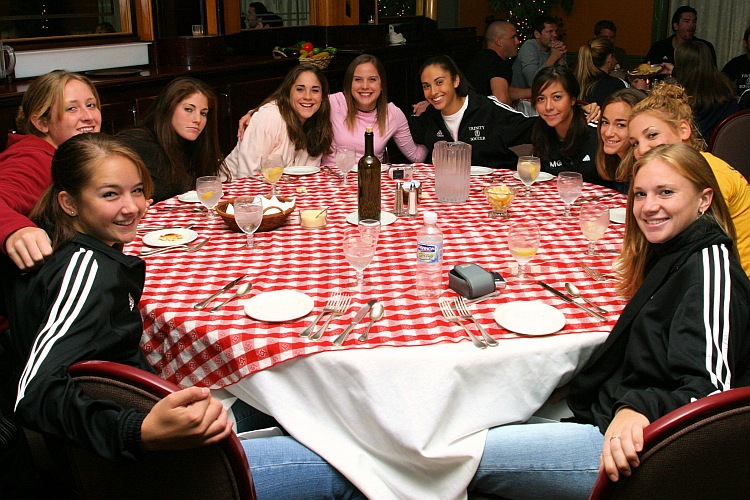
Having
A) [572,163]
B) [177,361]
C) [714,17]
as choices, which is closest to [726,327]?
[177,361]

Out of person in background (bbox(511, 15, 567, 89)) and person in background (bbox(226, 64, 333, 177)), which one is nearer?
person in background (bbox(226, 64, 333, 177))

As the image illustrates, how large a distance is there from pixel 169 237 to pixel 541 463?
1.31 meters

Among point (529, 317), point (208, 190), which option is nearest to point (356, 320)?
point (529, 317)

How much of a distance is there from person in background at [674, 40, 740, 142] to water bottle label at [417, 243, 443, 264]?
3.74 m

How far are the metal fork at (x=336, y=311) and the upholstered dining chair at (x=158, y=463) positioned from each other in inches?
15.1

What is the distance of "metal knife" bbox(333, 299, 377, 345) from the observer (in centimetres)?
149

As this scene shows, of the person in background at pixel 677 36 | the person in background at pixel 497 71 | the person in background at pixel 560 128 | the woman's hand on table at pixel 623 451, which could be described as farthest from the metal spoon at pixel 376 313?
the person in background at pixel 677 36

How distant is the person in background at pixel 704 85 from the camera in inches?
187

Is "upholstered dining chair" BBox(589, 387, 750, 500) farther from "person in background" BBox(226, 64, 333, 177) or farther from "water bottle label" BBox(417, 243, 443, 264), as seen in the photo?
"person in background" BBox(226, 64, 333, 177)

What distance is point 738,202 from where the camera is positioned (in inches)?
76.4

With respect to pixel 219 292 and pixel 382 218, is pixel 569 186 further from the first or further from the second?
pixel 219 292

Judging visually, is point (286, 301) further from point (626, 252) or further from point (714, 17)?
point (714, 17)

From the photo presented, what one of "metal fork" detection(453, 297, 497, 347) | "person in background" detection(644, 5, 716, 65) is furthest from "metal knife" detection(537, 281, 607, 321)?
"person in background" detection(644, 5, 716, 65)

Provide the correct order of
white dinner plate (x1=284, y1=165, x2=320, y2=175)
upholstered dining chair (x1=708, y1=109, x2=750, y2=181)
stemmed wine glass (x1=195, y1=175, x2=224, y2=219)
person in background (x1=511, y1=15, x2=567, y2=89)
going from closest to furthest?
stemmed wine glass (x1=195, y1=175, x2=224, y2=219), white dinner plate (x1=284, y1=165, x2=320, y2=175), upholstered dining chair (x1=708, y1=109, x2=750, y2=181), person in background (x1=511, y1=15, x2=567, y2=89)
